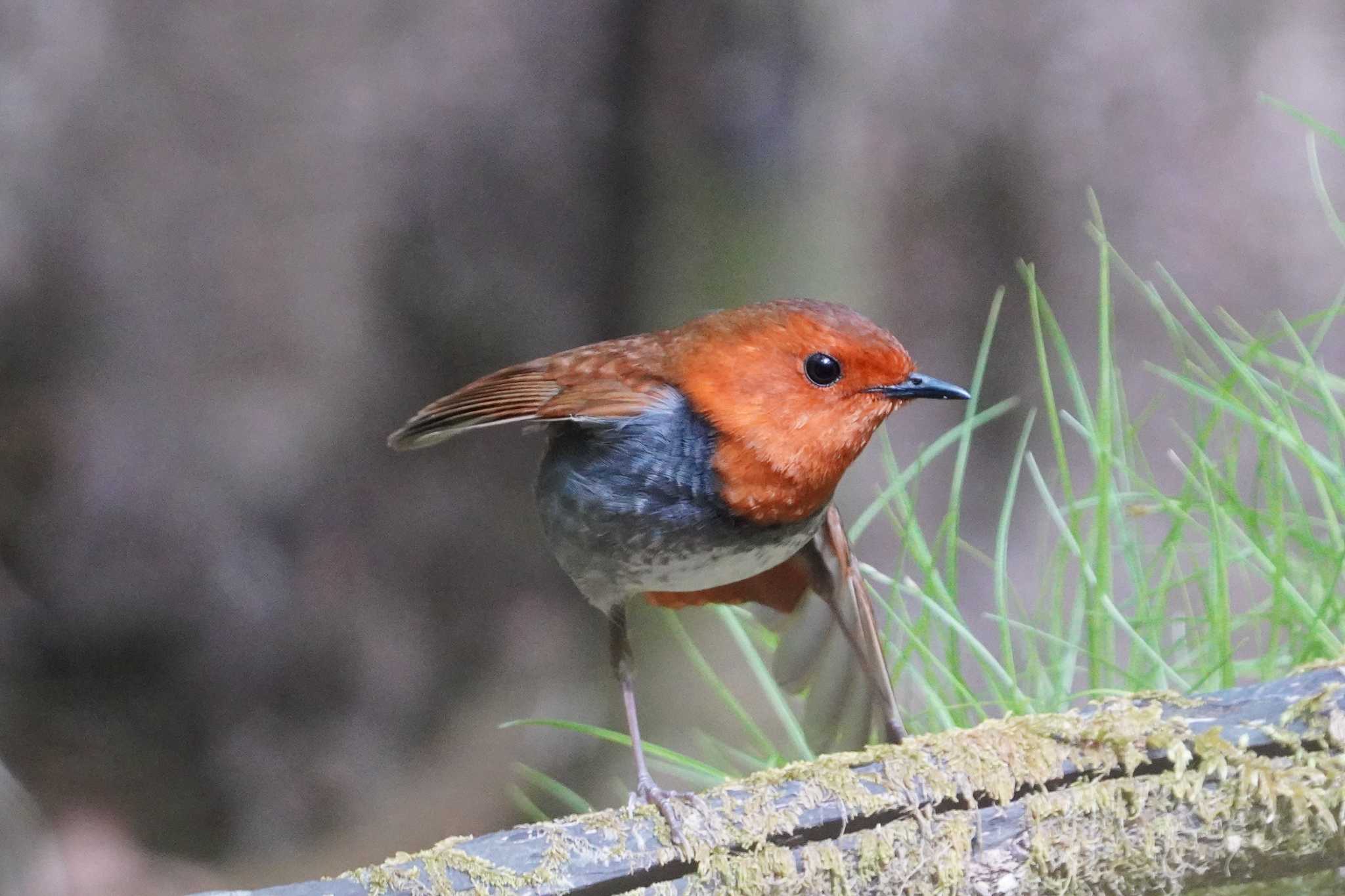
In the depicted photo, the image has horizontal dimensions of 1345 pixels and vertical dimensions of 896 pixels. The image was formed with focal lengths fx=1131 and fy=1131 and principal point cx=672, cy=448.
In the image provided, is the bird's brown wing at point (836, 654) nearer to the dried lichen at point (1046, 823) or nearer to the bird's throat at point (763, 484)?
the bird's throat at point (763, 484)

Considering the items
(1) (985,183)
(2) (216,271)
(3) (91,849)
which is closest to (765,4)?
(1) (985,183)

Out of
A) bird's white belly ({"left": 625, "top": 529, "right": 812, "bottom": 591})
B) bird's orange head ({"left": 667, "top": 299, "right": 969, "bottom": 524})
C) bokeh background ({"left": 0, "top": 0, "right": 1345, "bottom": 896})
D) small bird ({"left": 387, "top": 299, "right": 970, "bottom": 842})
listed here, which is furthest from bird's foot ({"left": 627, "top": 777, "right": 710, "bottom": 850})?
bokeh background ({"left": 0, "top": 0, "right": 1345, "bottom": 896})

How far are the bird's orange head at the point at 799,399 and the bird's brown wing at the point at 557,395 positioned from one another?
0.12 m

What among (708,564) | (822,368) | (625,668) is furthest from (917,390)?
(625,668)

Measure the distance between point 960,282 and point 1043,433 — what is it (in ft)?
1.51

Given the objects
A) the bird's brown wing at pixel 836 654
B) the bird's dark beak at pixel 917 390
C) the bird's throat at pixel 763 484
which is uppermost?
the bird's dark beak at pixel 917 390

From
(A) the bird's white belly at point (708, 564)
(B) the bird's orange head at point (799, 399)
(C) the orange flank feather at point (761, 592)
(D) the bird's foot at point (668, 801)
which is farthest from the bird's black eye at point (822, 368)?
(D) the bird's foot at point (668, 801)

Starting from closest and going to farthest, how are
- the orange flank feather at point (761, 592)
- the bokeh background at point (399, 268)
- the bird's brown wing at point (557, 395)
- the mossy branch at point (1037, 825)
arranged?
the mossy branch at point (1037, 825) → the bird's brown wing at point (557, 395) → the orange flank feather at point (761, 592) → the bokeh background at point (399, 268)

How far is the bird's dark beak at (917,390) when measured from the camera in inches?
58.9

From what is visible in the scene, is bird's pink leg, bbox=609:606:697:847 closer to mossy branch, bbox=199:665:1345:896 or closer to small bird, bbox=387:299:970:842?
small bird, bbox=387:299:970:842

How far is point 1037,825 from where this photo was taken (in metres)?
1.35

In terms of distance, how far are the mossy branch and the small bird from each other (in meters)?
0.09

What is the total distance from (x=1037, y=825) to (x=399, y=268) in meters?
2.19

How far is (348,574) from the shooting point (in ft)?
10.3
